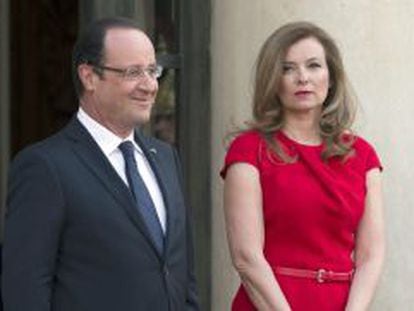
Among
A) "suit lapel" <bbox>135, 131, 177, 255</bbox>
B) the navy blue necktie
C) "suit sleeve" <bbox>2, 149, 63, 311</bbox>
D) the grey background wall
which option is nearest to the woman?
"suit lapel" <bbox>135, 131, 177, 255</bbox>

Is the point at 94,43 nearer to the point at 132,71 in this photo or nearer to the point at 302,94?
the point at 132,71

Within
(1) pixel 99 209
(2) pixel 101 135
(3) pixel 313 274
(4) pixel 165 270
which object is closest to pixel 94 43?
(2) pixel 101 135

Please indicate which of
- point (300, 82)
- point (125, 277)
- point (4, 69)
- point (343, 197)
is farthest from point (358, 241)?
point (4, 69)

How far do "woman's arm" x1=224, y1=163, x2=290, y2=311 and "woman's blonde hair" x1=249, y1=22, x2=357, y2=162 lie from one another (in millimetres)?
171

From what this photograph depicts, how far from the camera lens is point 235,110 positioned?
5.47 meters

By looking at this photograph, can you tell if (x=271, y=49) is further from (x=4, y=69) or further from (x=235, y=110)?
(x=4, y=69)

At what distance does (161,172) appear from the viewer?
3.67 meters

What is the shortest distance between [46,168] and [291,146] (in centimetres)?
117

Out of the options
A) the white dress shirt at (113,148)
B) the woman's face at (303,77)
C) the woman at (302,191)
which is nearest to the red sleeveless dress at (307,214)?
the woman at (302,191)

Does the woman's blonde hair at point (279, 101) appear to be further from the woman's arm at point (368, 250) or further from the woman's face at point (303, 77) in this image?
the woman's arm at point (368, 250)

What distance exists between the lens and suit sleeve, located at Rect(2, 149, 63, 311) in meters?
3.28

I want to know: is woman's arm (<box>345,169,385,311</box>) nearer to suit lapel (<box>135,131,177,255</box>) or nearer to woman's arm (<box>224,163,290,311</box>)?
woman's arm (<box>224,163,290,311</box>)

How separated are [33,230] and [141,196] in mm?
385

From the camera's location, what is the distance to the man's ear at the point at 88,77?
348cm
